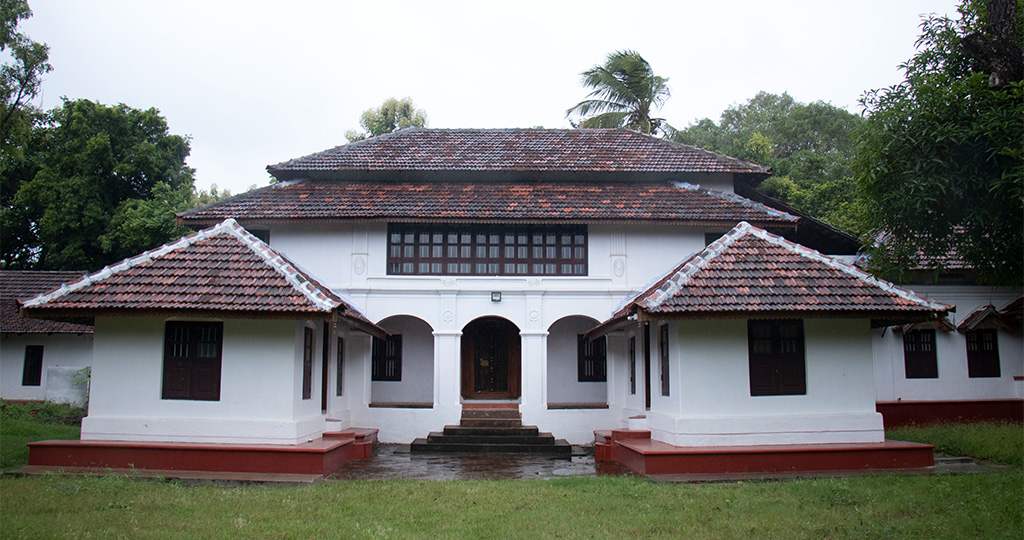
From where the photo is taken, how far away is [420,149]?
18047 millimetres

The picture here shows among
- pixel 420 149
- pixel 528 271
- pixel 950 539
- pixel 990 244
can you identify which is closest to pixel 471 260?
pixel 528 271

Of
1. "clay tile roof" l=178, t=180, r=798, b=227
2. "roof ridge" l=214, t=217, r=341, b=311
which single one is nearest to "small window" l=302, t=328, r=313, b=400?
"roof ridge" l=214, t=217, r=341, b=311

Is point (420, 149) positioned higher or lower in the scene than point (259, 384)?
higher

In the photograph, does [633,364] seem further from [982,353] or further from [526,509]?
[982,353]

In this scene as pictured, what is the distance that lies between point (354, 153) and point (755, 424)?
1134 centimetres

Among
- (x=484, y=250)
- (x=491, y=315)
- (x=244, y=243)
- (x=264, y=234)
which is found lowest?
(x=491, y=315)

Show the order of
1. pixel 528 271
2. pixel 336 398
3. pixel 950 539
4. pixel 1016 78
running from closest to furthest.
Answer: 1. pixel 950 539
2. pixel 1016 78
3. pixel 336 398
4. pixel 528 271

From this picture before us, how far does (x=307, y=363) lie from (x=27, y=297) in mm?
15133

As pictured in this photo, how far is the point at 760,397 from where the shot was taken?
1098 cm

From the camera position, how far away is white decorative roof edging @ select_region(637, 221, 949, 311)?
35.1 ft

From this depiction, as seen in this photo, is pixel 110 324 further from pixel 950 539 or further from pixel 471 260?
pixel 950 539

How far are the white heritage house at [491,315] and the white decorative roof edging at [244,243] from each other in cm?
6

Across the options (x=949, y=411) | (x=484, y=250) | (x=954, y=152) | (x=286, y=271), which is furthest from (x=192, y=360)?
(x=949, y=411)

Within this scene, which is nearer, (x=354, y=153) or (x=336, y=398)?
(x=336, y=398)
